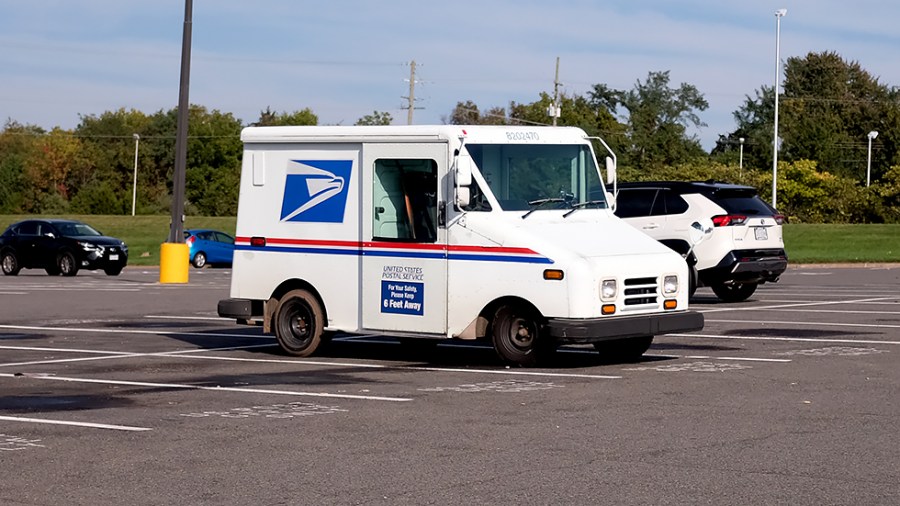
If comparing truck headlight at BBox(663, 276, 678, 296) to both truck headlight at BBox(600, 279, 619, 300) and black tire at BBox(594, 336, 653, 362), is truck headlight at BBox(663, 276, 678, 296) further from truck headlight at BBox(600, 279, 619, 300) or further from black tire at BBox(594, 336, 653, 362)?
truck headlight at BBox(600, 279, 619, 300)

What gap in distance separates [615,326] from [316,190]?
364 centimetres

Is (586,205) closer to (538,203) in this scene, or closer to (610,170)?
(610,170)

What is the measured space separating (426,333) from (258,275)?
91.0 inches

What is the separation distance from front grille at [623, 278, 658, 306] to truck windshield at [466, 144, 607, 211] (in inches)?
45.0

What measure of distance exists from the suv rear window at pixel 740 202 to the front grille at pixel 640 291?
8583mm

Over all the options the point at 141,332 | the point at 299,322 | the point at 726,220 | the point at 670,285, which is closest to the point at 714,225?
the point at 726,220

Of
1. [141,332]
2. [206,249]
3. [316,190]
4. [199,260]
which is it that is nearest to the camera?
[316,190]

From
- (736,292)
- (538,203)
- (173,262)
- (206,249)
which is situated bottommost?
(736,292)

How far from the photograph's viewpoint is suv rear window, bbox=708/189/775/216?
22094 mm

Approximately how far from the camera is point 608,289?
13.3 meters

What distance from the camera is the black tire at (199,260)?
161 ft

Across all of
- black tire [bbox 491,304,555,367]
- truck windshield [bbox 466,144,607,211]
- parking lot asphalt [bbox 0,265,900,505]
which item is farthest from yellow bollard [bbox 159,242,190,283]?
black tire [bbox 491,304,555,367]

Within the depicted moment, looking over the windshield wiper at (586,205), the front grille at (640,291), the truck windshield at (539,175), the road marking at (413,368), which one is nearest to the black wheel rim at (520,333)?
the road marking at (413,368)

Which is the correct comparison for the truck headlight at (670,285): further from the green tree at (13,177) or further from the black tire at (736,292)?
the green tree at (13,177)
